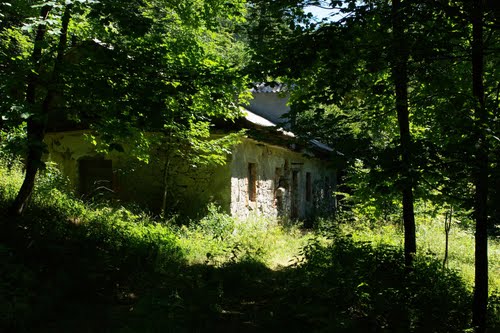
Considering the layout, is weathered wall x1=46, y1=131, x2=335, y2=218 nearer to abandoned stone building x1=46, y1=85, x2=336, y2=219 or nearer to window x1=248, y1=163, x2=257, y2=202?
abandoned stone building x1=46, y1=85, x2=336, y2=219

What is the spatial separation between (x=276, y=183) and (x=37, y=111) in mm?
10735

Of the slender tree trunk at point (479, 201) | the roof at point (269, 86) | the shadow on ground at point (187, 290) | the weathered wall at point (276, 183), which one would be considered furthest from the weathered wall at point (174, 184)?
the slender tree trunk at point (479, 201)

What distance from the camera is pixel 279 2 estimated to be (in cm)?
568

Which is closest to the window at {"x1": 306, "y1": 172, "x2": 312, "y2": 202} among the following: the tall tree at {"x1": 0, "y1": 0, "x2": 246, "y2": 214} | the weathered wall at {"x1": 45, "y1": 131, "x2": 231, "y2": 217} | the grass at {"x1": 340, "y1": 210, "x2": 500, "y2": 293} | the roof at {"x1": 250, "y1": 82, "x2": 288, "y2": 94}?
the roof at {"x1": 250, "y1": 82, "x2": 288, "y2": 94}

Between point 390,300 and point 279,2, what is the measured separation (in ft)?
13.4

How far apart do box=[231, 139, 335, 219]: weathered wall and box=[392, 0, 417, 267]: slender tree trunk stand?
4093mm

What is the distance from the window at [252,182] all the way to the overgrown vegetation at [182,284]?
449 centimetres

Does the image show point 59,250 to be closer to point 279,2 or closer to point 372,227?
point 279,2

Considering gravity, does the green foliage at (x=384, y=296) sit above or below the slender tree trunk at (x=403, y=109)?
below

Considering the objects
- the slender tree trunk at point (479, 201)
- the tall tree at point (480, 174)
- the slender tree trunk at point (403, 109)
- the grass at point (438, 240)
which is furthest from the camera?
the grass at point (438, 240)

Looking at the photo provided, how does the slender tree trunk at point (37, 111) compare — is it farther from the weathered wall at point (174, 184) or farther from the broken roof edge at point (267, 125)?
the weathered wall at point (174, 184)

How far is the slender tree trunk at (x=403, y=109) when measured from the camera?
4.01 m

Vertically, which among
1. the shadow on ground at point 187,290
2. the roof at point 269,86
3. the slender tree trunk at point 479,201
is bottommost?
the shadow on ground at point 187,290

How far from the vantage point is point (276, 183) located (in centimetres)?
1478
